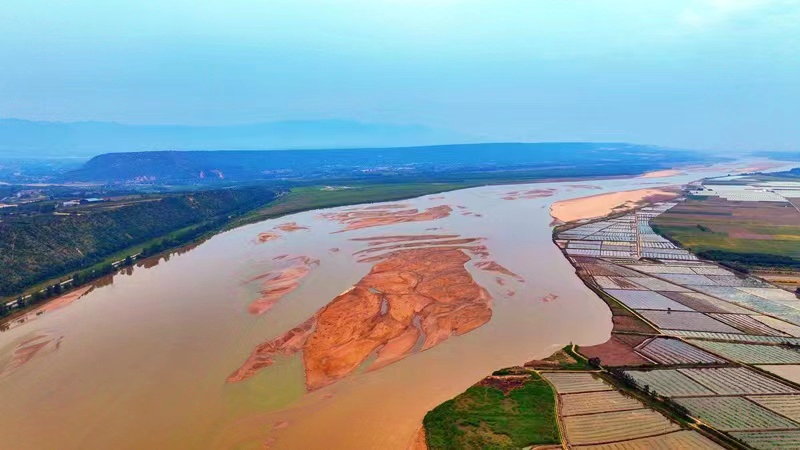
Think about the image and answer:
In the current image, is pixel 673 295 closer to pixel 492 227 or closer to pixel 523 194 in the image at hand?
pixel 492 227

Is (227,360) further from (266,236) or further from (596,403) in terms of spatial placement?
(266,236)

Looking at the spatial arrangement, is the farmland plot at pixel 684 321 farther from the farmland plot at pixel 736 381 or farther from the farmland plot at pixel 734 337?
the farmland plot at pixel 736 381

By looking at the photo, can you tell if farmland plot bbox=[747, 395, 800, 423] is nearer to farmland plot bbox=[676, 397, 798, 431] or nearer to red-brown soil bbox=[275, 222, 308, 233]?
farmland plot bbox=[676, 397, 798, 431]

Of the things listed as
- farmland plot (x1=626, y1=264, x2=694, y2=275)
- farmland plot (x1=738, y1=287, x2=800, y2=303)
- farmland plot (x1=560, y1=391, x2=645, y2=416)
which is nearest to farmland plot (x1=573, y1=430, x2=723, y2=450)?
farmland plot (x1=560, y1=391, x2=645, y2=416)

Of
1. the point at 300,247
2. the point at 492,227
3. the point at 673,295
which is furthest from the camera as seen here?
the point at 492,227

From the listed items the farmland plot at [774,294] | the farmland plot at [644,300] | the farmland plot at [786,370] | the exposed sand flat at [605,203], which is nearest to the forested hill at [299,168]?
the exposed sand flat at [605,203]

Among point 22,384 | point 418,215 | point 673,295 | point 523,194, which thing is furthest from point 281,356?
point 523,194

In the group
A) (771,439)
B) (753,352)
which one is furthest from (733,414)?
(753,352)
